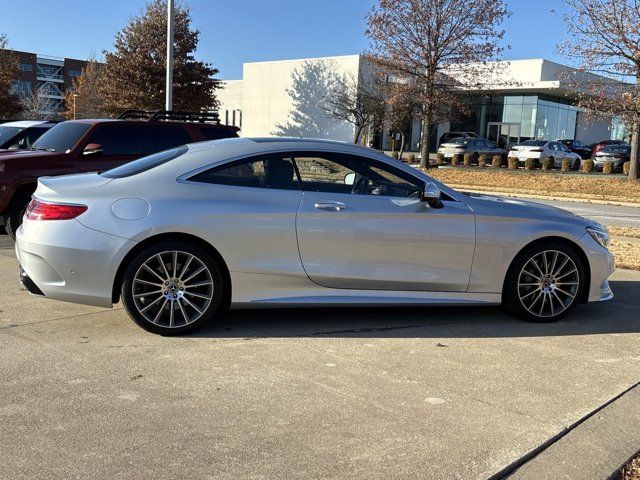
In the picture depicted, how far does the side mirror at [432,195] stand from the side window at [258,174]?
104cm

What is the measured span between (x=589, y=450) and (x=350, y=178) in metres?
2.78

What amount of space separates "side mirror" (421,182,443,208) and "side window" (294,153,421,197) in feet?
0.41

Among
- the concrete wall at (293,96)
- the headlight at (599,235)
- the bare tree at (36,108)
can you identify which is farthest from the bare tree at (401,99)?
the bare tree at (36,108)

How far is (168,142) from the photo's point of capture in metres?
9.57

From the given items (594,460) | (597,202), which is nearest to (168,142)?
(594,460)

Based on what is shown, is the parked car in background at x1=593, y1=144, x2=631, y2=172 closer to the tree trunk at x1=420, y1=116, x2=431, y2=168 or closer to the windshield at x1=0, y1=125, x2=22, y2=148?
the tree trunk at x1=420, y1=116, x2=431, y2=168

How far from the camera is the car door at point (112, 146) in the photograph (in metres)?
8.77

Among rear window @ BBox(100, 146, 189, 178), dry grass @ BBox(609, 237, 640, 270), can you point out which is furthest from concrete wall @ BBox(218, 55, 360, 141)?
rear window @ BBox(100, 146, 189, 178)

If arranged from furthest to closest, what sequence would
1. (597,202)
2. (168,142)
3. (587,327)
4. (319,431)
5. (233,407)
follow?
(597,202) < (168,142) < (587,327) < (233,407) < (319,431)

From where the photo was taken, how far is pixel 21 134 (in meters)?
10.8

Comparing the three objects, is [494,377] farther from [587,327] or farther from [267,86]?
[267,86]

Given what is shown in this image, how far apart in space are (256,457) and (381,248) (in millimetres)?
2371

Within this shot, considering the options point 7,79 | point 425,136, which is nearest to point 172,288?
point 425,136

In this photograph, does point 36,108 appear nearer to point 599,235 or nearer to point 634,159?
point 634,159
